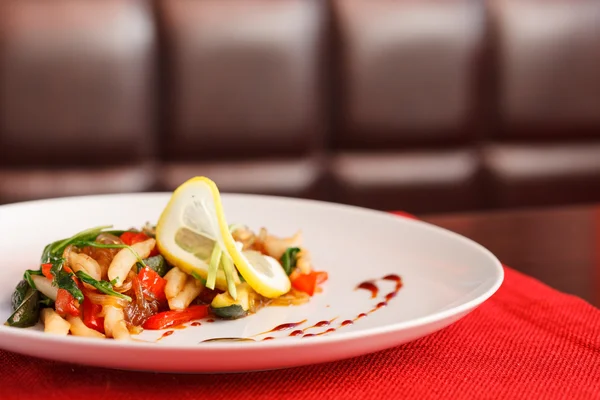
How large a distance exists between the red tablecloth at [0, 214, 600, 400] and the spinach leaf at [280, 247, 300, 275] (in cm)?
25

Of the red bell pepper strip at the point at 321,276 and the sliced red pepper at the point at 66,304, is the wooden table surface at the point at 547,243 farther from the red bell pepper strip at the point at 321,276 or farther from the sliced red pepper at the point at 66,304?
the sliced red pepper at the point at 66,304

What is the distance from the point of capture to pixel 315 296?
3.07ft

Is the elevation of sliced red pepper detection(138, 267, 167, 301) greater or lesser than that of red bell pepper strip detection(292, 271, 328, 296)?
greater

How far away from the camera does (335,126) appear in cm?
234

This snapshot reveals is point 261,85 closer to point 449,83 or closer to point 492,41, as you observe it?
point 449,83

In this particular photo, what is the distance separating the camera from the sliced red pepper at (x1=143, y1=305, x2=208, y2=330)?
0.82 metres

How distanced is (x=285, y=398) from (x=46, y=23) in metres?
1.73

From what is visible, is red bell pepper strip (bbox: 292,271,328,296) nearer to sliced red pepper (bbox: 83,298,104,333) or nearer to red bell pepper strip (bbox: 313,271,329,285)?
red bell pepper strip (bbox: 313,271,329,285)

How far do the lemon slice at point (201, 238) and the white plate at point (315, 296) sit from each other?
0.16 ft

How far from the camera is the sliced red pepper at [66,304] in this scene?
2.59ft

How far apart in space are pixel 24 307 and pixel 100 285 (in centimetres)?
8

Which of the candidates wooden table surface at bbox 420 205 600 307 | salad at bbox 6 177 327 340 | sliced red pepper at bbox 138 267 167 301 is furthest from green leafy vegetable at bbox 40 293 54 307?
wooden table surface at bbox 420 205 600 307

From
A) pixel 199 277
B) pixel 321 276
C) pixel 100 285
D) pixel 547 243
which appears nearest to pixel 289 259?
pixel 321 276

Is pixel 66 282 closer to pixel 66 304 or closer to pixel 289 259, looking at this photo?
pixel 66 304
